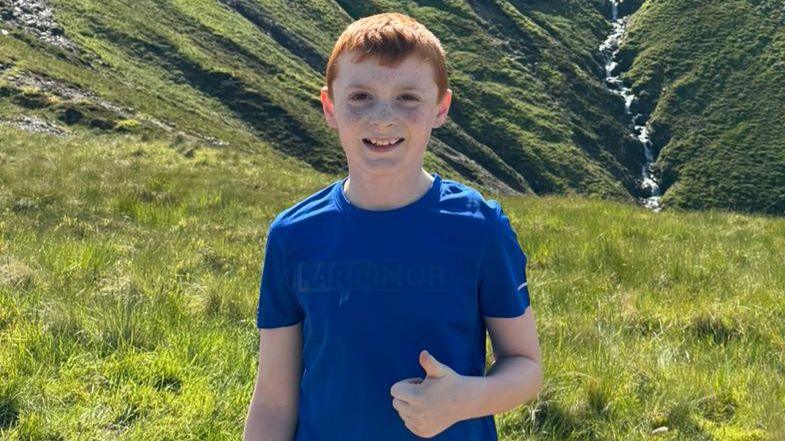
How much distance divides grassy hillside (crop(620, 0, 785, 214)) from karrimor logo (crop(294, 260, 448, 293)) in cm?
9117

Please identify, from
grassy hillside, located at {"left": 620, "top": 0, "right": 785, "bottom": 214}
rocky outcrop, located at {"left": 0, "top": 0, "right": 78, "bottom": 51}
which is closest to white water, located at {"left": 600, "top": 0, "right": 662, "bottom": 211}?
grassy hillside, located at {"left": 620, "top": 0, "right": 785, "bottom": 214}

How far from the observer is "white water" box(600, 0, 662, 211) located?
9219 cm

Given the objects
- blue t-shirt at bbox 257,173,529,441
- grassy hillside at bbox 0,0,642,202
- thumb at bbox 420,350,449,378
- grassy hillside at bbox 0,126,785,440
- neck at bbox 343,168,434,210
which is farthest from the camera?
grassy hillside at bbox 0,0,642,202

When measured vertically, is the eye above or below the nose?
above

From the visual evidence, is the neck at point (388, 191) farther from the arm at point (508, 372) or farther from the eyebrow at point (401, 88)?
the arm at point (508, 372)

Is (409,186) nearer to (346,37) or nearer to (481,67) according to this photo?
(346,37)

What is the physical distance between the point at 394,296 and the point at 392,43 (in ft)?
2.47

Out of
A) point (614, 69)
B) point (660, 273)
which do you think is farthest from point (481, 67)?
point (660, 273)

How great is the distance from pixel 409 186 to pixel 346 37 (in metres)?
0.50

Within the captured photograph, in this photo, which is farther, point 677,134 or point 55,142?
point 677,134

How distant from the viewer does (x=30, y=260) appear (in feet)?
22.6

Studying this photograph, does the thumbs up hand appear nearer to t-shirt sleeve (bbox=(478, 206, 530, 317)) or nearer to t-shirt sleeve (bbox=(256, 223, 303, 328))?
t-shirt sleeve (bbox=(478, 206, 530, 317))

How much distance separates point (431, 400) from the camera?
2025 millimetres

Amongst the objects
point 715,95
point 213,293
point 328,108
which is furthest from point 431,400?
point 715,95
